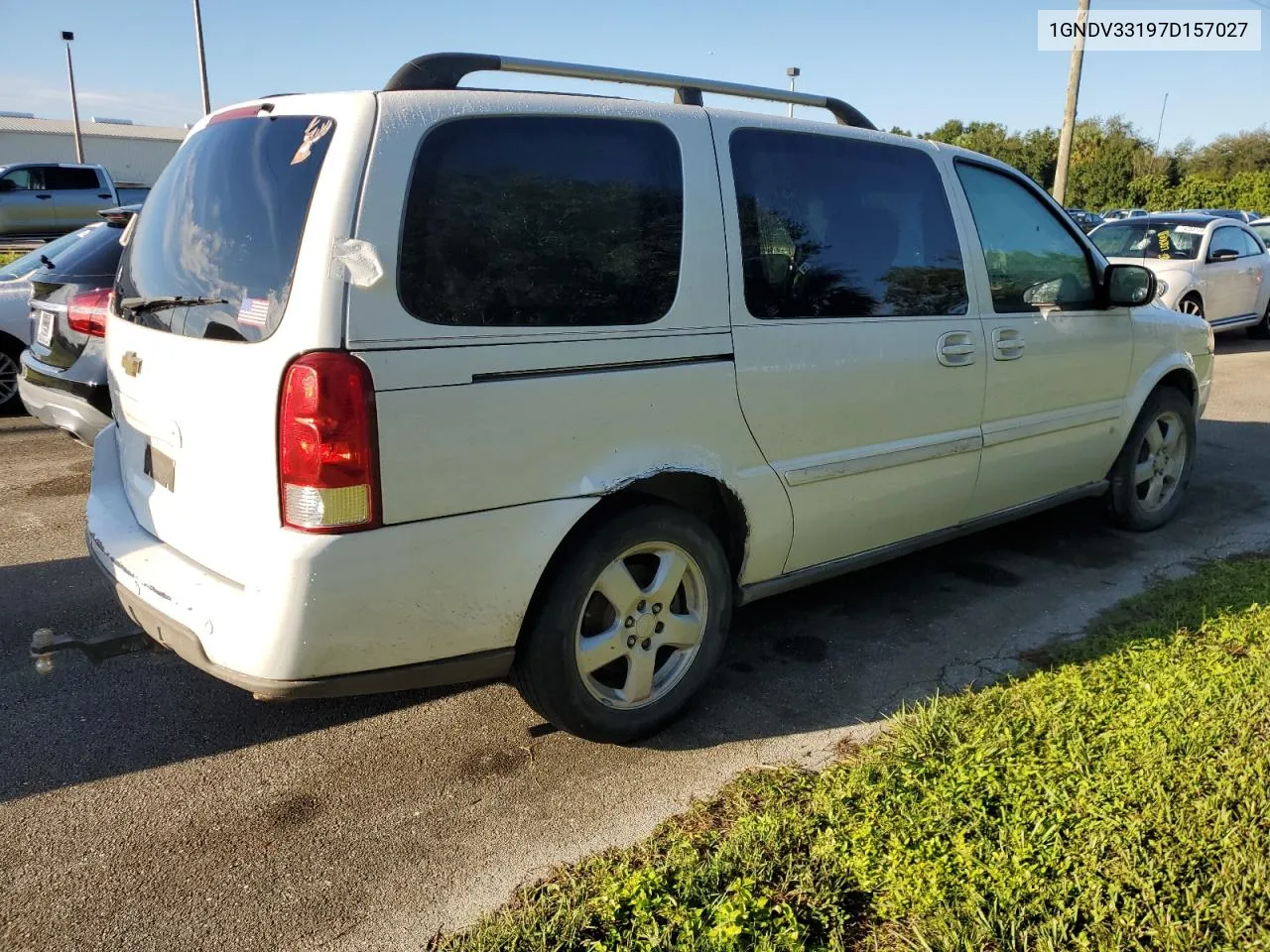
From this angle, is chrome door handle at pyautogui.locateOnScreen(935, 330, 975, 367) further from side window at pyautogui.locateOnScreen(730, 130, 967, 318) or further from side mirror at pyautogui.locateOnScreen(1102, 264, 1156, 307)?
side mirror at pyautogui.locateOnScreen(1102, 264, 1156, 307)

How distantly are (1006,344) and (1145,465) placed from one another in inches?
68.9

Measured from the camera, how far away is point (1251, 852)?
250 cm

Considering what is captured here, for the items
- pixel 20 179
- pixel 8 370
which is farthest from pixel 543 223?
pixel 20 179

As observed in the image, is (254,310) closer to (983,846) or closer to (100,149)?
(983,846)

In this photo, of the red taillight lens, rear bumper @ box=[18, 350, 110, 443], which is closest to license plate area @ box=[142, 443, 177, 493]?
rear bumper @ box=[18, 350, 110, 443]

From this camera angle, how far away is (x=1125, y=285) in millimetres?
4652

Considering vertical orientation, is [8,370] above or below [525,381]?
below

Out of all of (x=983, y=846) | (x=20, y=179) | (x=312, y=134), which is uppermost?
(x=20, y=179)

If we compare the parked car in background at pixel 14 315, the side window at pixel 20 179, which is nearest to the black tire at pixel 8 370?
the parked car in background at pixel 14 315

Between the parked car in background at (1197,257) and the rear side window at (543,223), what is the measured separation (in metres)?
10.4

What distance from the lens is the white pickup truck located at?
2111 centimetres

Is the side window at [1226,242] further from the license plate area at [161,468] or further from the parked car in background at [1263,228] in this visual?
the license plate area at [161,468]

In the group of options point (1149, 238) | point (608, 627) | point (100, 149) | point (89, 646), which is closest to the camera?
point (89, 646)

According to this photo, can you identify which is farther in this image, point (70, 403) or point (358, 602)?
point (70, 403)
